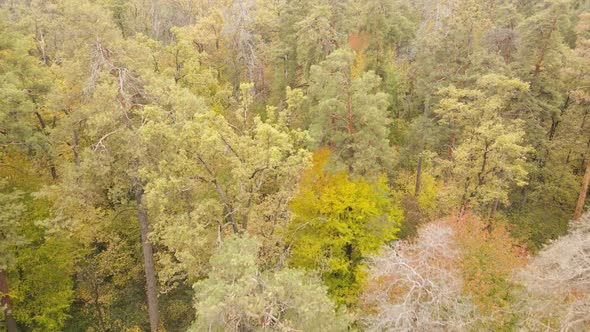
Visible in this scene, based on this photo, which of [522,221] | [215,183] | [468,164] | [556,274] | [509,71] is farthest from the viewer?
[522,221]

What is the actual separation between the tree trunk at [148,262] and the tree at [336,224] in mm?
6067

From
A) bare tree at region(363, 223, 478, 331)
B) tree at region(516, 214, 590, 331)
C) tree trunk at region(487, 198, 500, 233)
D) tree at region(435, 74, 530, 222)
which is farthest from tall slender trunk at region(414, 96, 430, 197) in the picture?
tree at region(516, 214, 590, 331)

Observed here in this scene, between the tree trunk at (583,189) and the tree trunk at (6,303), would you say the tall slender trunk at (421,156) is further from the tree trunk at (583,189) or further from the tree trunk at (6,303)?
the tree trunk at (6,303)

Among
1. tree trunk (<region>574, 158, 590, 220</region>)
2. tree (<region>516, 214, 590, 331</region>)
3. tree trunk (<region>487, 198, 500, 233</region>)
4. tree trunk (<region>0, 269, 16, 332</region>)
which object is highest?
tree (<region>516, 214, 590, 331</region>)

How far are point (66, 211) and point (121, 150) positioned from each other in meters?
3.09

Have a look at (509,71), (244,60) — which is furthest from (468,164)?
(244,60)

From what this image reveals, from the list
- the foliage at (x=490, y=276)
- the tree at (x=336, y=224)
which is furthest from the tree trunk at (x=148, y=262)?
the foliage at (x=490, y=276)

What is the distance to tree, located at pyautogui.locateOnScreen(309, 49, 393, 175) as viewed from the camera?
17.5 m

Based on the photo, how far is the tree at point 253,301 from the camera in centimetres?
1041

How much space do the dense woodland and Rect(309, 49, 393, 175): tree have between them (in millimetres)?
98

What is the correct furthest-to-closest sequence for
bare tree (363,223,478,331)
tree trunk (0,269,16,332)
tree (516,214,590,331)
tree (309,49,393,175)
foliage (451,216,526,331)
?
tree (309,49,393,175)
tree trunk (0,269,16,332)
foliage (451,216,526,331)
bare tree (363,223,478,331)
tree (516,214,590,331)

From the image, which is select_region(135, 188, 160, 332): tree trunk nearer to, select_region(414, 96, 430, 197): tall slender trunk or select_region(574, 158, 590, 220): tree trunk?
select_region(414, 96, 430, 197): tall slender trunk

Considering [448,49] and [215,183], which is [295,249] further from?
[448,49]

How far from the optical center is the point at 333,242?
58.5ft
